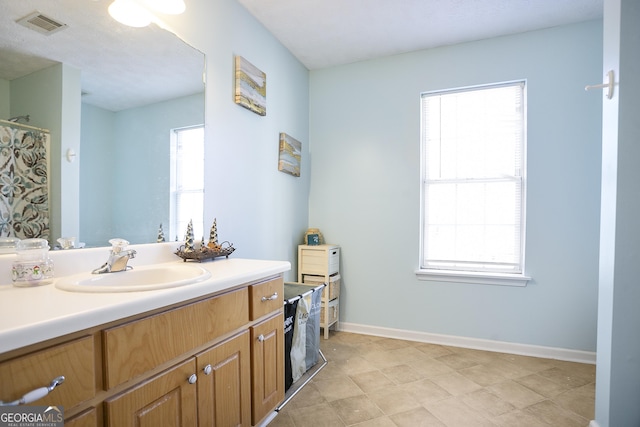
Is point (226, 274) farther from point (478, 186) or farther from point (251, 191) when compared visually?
point (478, 186)

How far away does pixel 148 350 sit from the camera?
97 centimetres

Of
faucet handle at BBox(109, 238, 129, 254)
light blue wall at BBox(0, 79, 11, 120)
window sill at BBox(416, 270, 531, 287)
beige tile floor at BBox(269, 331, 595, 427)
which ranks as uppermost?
light blue wall at BBox(0, 79, 11, 120)

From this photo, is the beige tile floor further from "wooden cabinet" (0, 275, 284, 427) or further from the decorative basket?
the decorative basket

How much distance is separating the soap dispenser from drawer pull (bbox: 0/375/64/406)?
1.76ft

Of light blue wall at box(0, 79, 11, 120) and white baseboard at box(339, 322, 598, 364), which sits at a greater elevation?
light blue wall at box(0, 79, 11, 120)

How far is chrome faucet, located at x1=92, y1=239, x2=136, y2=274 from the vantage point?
131cm

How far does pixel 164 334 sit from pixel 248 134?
5.40 ft

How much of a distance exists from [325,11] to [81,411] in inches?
103

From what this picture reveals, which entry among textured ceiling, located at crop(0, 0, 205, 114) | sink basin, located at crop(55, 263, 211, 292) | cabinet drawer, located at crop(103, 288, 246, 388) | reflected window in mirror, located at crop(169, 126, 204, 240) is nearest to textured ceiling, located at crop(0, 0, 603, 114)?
textured ceiling, located at crop(0, 0, 205, 114)

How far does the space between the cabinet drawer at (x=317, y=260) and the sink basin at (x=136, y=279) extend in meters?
1.56

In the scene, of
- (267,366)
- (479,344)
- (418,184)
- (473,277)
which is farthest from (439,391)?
(418,184)

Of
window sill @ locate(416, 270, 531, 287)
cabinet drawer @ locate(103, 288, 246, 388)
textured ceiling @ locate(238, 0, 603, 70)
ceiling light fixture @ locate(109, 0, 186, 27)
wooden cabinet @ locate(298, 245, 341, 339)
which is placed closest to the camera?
cabinet drawer @ locate(103, 288, 246, 388)

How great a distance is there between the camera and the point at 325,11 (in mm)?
2385

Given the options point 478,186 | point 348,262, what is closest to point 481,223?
point 478,186
